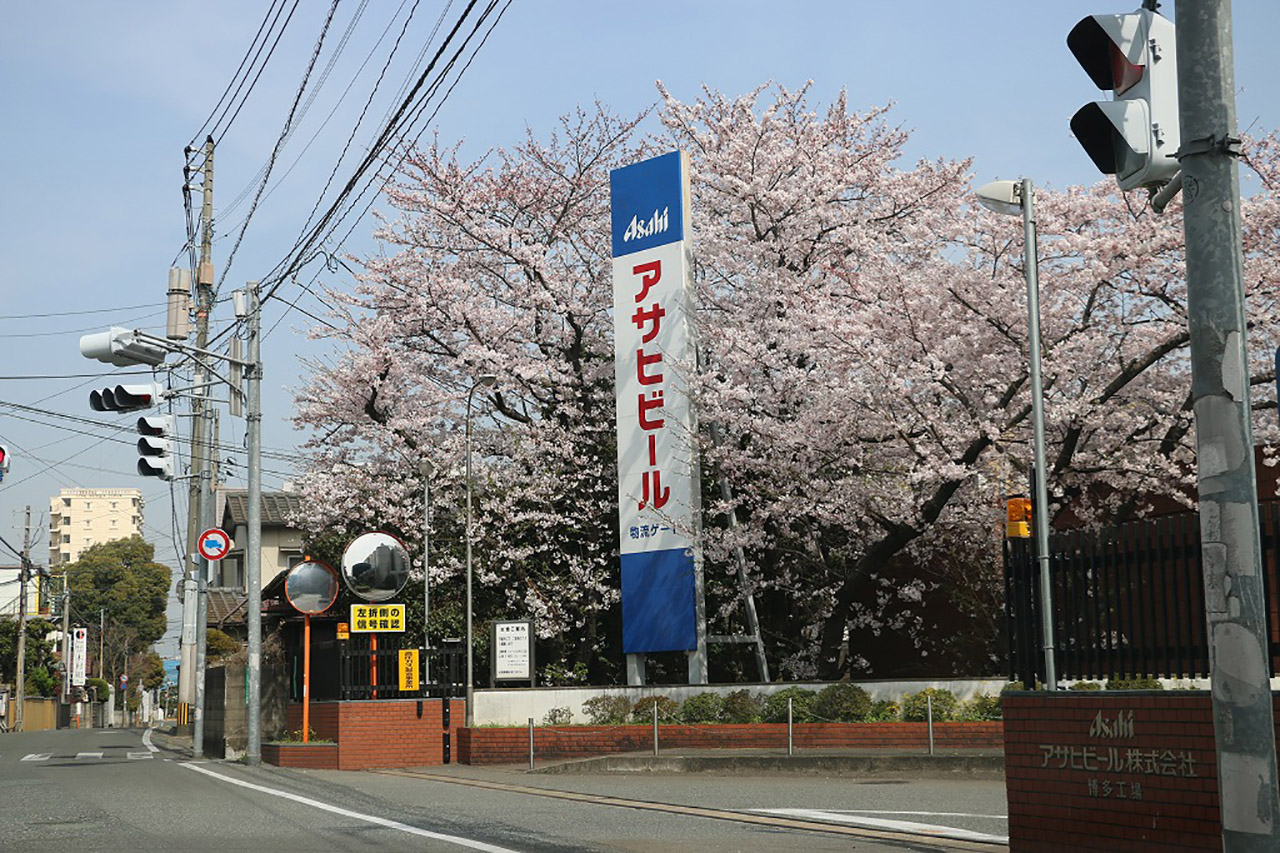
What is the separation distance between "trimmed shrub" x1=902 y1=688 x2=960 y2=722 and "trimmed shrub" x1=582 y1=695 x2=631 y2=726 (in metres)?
5.34

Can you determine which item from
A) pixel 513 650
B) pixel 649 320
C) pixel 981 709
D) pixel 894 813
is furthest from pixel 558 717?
pixel 894 813

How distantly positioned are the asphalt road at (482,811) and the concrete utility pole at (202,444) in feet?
26.3

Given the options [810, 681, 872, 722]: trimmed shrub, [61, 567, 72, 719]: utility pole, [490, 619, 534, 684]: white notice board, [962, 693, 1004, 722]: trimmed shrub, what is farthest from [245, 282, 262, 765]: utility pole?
[61, 567, 72, 719]: utility pole

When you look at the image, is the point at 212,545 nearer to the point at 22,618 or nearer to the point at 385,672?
the point at 385,672

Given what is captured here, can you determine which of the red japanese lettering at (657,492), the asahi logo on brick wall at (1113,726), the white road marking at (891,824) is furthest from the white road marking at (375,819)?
the red japanese lettering at (657,492)

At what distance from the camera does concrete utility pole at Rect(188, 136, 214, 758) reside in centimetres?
3027

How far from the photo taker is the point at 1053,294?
22859 millimetres

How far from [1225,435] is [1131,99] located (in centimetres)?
163

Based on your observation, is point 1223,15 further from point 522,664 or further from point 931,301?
point 522,664

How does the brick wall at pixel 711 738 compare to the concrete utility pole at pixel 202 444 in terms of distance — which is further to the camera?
the concrete utility pole at pixel 202 444

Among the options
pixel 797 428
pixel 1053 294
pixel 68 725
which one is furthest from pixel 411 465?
pixel 68 725

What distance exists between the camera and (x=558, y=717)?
81.3 feet

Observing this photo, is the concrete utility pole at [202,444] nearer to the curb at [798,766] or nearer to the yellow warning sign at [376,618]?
the yellow warning sign at [376,618]

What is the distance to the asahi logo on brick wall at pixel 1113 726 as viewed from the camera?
9.65 metres
